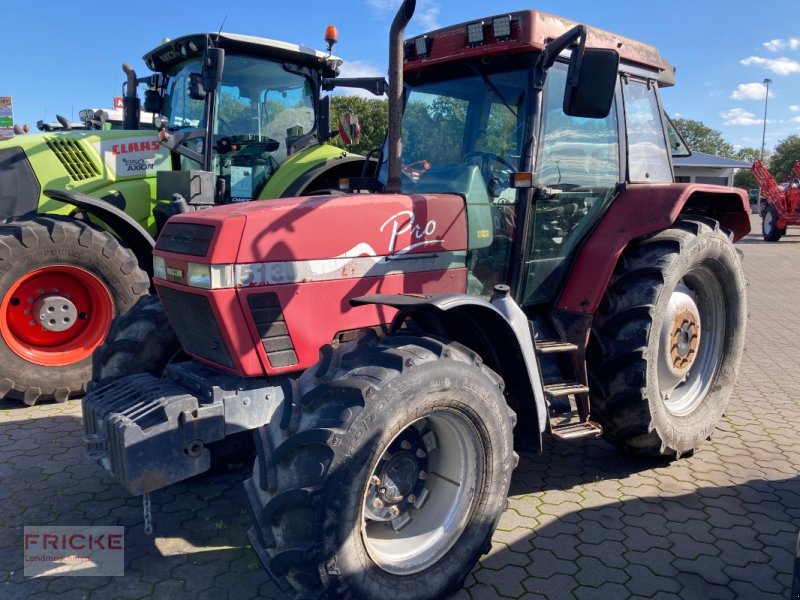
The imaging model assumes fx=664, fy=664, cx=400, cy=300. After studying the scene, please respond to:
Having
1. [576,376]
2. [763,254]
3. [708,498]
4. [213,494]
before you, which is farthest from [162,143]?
[763,254]

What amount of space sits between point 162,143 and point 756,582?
543 centimetres

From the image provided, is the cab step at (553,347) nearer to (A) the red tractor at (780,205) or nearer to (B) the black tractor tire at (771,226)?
(A) the red tractor at (780,205)

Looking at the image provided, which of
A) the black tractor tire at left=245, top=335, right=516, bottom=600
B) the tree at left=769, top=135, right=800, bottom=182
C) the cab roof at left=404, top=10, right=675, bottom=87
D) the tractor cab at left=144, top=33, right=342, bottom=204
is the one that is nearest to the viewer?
the black tractor tire at left=245, top=335, right=516, bottom=600

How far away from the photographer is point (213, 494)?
3.63 m

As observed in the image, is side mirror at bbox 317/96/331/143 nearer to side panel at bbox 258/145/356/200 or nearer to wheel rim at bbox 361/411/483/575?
side panel at bbox 258/145/356/200

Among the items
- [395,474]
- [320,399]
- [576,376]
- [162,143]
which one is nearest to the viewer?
[320,399]

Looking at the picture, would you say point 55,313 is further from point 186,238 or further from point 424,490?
point 424,490

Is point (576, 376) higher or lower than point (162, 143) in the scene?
lower

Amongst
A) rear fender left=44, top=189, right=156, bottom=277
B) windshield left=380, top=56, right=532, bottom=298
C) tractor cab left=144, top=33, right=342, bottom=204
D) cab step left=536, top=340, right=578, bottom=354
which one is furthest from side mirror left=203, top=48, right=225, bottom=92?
cab step left=536, top=340, right=578, bottom=354

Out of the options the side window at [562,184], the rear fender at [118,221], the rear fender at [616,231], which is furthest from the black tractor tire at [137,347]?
the rear fender at [616,231]

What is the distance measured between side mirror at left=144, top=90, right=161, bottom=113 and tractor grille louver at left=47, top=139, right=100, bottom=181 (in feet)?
2.99

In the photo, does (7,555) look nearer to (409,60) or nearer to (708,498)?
(409,60)

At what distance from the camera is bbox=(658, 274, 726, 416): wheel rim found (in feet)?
13.3

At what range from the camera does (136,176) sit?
605 cm
